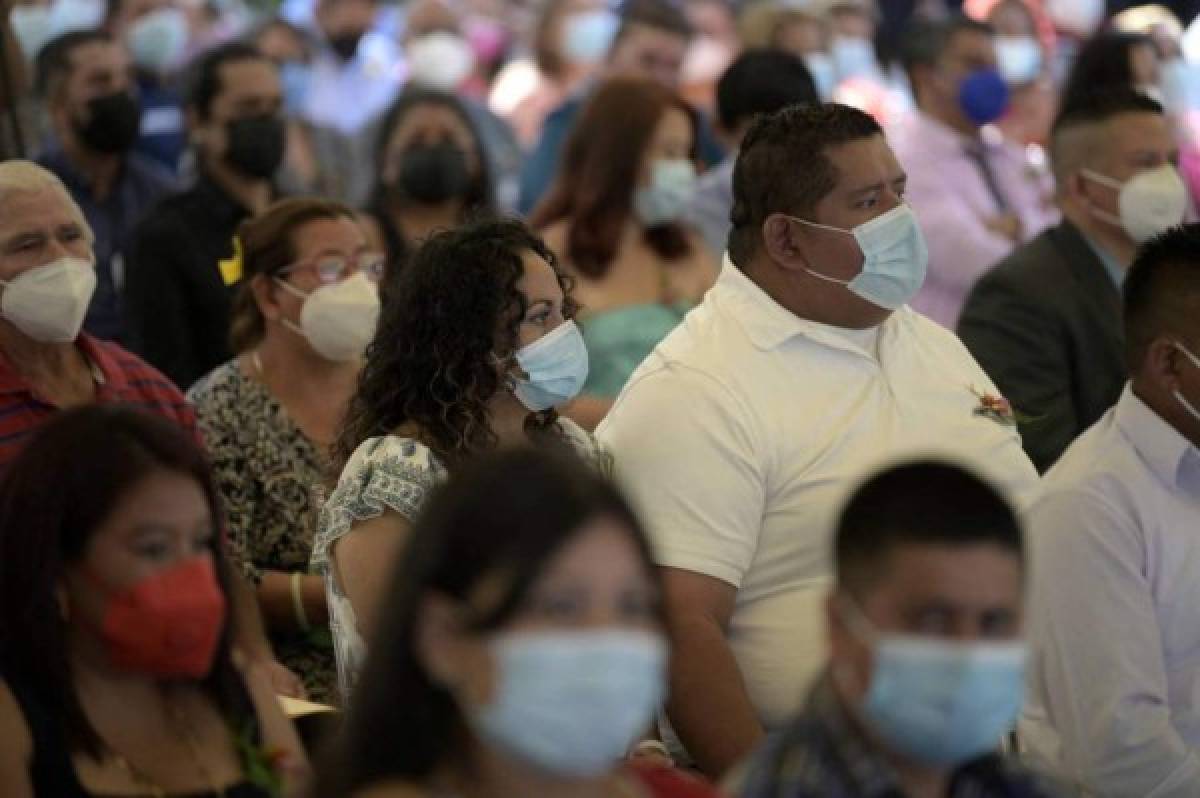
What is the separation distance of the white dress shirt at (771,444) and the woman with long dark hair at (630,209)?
6.22ft

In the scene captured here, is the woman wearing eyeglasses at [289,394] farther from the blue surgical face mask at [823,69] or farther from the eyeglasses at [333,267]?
the blue surgical face mask at [823,69]

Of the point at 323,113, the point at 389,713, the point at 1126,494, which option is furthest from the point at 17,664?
the point at 323,113

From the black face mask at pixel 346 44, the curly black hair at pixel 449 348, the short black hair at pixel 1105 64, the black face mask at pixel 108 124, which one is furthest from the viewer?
the black face mask at pixel 346 44

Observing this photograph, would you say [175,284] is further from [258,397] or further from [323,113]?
[323,113]

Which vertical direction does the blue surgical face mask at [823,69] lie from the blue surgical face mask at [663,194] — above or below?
below

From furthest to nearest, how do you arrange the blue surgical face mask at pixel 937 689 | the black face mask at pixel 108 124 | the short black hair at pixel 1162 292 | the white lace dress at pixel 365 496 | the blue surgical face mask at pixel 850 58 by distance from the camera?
1. the blue surgical face mask at pixel 850 58
2. the black face mask at pixel 108 124
3. the short black hair at pixel 1162 292
4. the white lace dress at pixel 365 496
5. the blue surgical face mask at pixel 937 689

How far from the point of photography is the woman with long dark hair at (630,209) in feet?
20.5

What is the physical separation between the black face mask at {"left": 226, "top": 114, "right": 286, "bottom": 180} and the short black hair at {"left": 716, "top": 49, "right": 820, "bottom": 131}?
140cm

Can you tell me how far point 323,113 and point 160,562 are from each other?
22.9 ft

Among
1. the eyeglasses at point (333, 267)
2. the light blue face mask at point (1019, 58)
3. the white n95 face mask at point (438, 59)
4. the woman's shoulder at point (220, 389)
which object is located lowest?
the white n95 face mask at point (438, 59)

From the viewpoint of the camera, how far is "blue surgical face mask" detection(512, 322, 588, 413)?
4051 mm

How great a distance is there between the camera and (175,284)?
610cm

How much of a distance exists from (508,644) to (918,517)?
23.4 inches

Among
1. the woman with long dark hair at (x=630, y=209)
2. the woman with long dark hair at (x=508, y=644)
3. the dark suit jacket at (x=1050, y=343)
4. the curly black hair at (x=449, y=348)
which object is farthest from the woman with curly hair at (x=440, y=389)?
the woman with long dark hair at (x=630, y=209)
